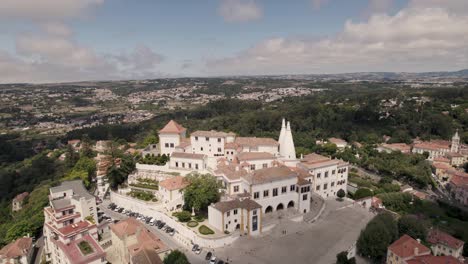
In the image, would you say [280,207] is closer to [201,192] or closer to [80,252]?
[201,192]

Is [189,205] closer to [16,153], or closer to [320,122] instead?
[320,122]

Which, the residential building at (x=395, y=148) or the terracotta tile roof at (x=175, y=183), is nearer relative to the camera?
the terracotta tile roof at (x=175, y=183)

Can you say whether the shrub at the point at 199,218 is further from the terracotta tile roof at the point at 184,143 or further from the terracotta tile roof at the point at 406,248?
the terracotta tile roof at the point at 406,248

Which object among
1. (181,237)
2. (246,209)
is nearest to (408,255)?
(246,209)

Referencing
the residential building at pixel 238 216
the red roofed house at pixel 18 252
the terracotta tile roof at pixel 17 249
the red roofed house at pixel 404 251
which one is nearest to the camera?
the red roofed house at pixel 404 251

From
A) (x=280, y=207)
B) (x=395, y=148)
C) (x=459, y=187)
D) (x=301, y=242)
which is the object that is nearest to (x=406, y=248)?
(x=301, y=242)

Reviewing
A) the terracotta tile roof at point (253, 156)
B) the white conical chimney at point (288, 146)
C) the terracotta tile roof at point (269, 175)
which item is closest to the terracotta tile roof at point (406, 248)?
the terracotta tile roof at point (269, 175)
